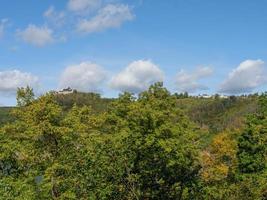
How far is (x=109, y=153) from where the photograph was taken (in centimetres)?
3659

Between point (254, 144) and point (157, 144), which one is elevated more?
point (254, 144)

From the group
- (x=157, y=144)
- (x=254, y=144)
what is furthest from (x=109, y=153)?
(x=254, y=144)

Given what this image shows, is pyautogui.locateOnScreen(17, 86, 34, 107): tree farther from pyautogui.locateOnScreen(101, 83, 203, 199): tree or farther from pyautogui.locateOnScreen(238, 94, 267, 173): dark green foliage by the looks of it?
pyautogui.locateOnScreen(238, 94, 267, 173): dark green foliage

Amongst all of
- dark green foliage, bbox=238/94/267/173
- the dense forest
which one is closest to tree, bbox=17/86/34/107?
the dense forest

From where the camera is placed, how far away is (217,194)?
4831cm

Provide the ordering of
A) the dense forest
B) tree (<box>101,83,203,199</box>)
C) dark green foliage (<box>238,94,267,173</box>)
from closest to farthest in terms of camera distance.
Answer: the dense forest → tree (<box>101,83,203,199</box>) → dark green foliage (<box>238,94,267,173</box>)

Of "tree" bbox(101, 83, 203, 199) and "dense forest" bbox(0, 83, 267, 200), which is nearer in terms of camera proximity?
"dense forest" bbox(0, 83, 267, 200)

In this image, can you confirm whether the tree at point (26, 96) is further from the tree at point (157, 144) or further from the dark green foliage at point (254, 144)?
the dark green foliage at point (254, 144)

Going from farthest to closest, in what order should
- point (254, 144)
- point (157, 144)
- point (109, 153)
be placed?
1. point (254, 144)
2. point (157, 144)
3. point (109, 153)

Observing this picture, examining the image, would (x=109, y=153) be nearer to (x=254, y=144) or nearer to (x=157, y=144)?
(x=157, y=144)

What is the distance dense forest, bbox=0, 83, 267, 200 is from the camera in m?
33.6

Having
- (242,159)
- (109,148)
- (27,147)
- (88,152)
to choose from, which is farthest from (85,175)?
(242,159)

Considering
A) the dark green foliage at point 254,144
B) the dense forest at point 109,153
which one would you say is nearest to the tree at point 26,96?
the dense forest at point 109,153

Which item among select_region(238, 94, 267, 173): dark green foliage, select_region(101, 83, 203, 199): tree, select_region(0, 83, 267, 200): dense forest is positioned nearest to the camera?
select_region(0, 83, 267, 200): dense forest
